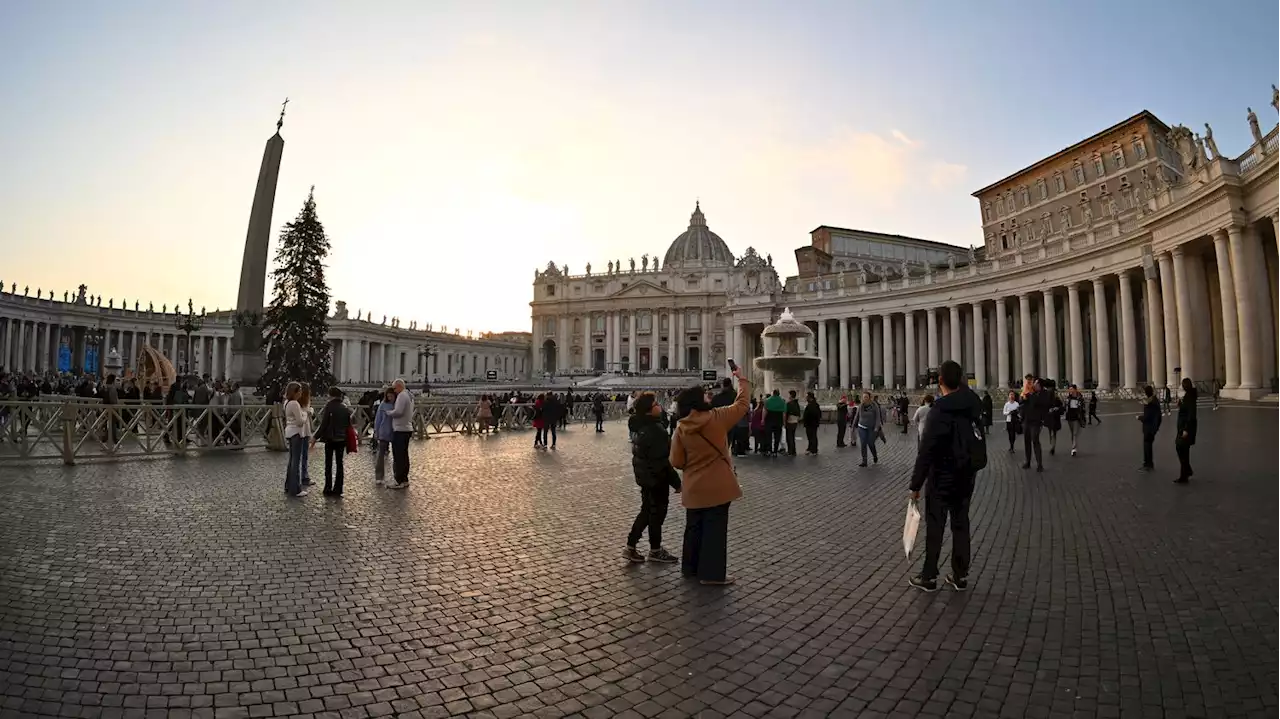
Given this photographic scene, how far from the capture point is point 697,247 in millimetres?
110625

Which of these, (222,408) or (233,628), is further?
(222,408)

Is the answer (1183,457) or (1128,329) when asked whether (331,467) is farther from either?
(1128,329)

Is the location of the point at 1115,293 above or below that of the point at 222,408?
above

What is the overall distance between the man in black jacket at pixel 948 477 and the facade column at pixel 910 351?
47281mm

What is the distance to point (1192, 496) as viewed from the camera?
834cm

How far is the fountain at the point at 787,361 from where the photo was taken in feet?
75.3

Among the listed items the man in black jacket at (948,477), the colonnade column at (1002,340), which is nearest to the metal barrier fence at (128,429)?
the man in black jacket at (948,477)

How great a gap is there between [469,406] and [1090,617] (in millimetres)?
21218

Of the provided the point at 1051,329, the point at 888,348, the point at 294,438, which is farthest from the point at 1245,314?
the point at 294,438

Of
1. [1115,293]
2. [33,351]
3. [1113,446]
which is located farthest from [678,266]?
[1113,446]

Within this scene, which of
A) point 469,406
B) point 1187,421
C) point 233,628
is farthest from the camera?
point 469,406

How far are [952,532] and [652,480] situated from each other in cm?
259

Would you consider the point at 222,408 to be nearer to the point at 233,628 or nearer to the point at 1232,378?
the point at 233,628

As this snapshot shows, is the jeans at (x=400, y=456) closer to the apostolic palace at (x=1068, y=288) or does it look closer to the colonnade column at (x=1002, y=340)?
the apostolic palace at (x=1068, y=288)
